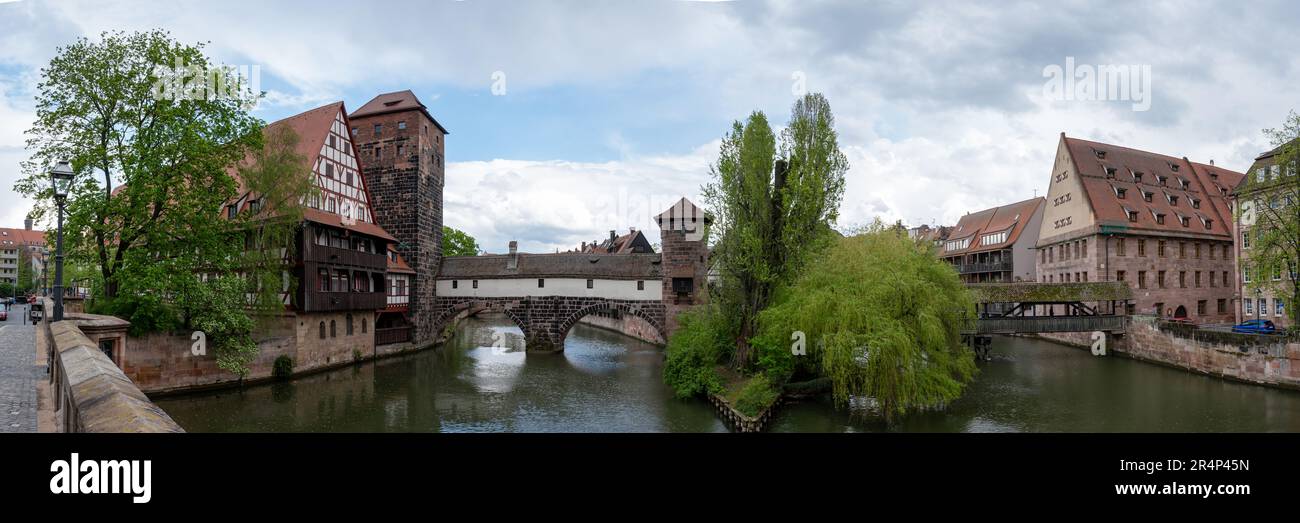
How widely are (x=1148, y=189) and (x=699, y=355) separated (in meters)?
37.4

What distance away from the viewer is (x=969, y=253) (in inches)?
2301

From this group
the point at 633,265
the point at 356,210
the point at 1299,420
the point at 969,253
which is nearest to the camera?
the point at 1299,420

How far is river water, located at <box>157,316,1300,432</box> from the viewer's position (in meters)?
17.9

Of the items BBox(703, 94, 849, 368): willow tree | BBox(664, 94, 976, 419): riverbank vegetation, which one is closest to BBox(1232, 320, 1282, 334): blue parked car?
BBox(664, 94, 976, 419): riverbank vegetation

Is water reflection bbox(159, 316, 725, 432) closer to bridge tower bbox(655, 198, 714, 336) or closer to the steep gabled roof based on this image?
bridge tower bbox(655, 198, 714, 336)

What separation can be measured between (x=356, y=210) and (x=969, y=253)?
5128 centimetres

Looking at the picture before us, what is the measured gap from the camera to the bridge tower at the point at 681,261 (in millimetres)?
33500

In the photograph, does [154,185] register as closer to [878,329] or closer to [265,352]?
[265,352]

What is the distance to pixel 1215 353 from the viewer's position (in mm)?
26469

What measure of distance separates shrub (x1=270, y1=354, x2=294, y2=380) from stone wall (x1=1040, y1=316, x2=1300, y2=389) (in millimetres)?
36768

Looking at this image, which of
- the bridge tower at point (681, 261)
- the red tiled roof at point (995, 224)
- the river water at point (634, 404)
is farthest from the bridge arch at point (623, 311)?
the red tiled roof at point (995, 224)
